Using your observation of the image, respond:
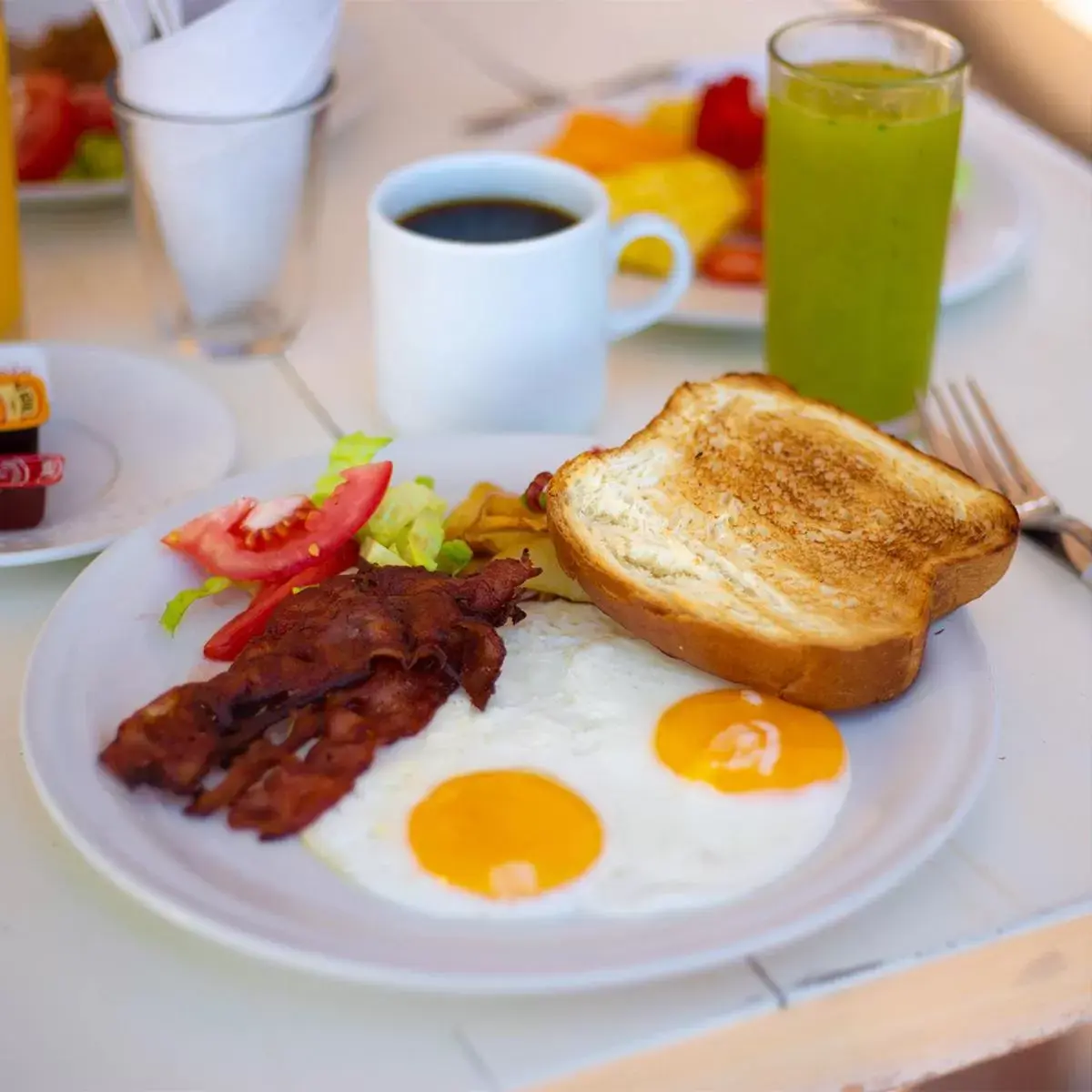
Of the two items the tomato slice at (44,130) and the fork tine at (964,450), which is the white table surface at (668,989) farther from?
the tomato slice at (44,130)

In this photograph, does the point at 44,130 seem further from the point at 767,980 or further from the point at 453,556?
the point at 767,980

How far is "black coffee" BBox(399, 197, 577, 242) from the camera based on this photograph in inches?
68.9

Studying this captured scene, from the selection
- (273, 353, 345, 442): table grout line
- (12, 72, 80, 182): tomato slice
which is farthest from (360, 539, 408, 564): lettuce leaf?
(12, 72, 80, 182): tomato slice

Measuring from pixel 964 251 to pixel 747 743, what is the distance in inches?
46.3

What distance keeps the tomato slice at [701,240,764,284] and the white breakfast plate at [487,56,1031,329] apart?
2 cm

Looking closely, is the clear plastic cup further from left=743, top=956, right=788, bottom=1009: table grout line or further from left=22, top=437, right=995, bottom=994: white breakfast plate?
left=743, top=956, right=788, bottom=1009: table grout line

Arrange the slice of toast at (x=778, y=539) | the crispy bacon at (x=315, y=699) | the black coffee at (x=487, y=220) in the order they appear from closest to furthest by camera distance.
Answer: the crispy bacon at (x=315, y=699), the slice of toast at (x=778, y=539), the black coffee at (x=487, y=220)

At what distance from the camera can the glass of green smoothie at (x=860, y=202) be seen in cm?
170

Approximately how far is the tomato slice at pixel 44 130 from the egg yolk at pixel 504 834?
5.01 feet

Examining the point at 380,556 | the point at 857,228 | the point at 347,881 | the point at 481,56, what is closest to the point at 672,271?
the point at 857,228

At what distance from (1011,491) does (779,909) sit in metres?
0.75

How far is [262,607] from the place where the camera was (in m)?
1.37

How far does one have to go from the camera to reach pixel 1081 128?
4145 millimetres

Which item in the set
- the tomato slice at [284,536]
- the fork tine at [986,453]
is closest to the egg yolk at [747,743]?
the tomato slice at [284,536]
